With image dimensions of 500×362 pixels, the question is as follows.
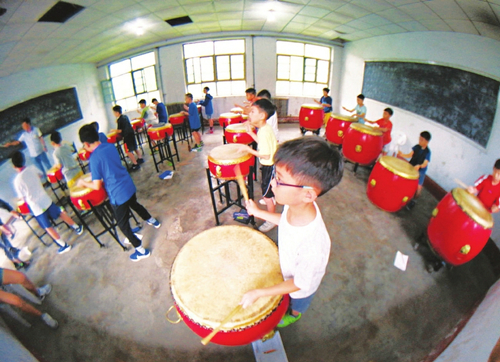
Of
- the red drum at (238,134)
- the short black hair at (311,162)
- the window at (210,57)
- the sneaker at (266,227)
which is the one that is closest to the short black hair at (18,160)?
the red drum at (238,134)

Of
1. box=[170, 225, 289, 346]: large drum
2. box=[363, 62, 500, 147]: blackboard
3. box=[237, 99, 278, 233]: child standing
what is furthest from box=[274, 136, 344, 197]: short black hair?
box=[363, 62, 500, 147]: blackboard

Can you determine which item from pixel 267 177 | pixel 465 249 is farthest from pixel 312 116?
pixel 465 249

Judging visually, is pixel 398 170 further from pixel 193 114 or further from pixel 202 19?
pixel 202 19

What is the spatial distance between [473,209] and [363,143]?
7.03 ft

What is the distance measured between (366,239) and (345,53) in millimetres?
7667

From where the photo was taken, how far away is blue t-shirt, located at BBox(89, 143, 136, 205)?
84.4 inches

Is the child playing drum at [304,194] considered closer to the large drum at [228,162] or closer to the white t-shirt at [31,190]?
the large drum at [228,162]

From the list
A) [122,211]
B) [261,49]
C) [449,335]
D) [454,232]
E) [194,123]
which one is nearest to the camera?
[449,335]

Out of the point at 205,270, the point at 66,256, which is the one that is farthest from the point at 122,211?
the point at 205,270

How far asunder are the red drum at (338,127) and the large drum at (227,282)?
4.10 meters

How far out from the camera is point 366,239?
282 cm

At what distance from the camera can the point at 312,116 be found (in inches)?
221

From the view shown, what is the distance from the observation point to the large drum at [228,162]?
8.59 ft

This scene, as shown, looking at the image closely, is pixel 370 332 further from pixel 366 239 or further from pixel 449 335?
pixel 366 239
